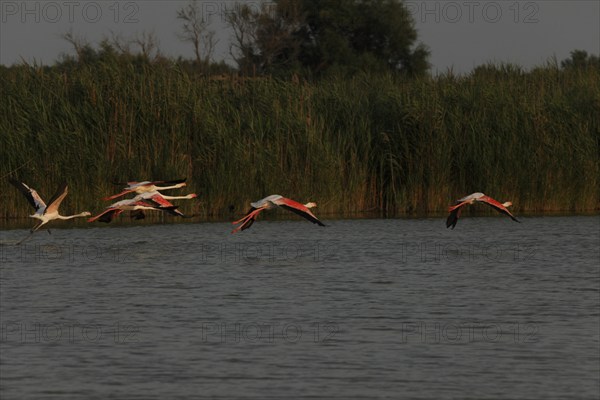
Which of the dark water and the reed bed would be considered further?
the reed bed

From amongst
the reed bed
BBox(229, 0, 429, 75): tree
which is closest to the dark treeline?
the reed bed

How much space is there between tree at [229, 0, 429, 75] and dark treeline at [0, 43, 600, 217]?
3040 centimetres

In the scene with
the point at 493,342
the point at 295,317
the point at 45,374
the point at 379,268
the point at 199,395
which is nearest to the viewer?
the point at 199,395

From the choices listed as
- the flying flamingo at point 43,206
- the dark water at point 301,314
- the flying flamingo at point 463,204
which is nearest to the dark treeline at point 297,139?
the dark water at point 301,314

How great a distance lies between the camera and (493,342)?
1212cm

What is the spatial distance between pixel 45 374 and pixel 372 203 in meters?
14.4

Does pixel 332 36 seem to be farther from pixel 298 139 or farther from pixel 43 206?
pixel 43 206

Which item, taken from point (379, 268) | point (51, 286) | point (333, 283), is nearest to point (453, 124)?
point (379, 268)

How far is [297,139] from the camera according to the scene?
2375cm

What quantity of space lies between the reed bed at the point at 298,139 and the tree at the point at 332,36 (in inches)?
1198

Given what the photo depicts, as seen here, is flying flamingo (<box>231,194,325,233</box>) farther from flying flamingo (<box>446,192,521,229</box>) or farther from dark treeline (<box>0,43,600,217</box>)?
dark treeline (<box>0,43,600,217</box>)

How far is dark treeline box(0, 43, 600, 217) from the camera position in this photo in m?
22.7

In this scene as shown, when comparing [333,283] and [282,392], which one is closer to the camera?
[282,392]

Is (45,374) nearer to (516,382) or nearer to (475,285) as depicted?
(516,382)
